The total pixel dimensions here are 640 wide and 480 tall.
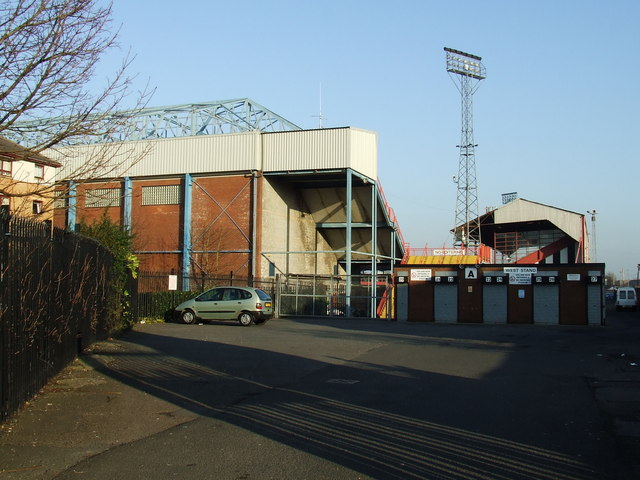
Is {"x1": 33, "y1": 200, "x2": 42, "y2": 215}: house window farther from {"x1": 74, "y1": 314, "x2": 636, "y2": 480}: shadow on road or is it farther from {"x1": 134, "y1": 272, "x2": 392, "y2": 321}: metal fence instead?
{"x1": 134, "y1": 272, "x2": 392, "y2": 321}: metal fence

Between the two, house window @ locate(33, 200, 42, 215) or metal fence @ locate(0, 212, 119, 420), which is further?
house window @ locate(33, 200, 42, 215)

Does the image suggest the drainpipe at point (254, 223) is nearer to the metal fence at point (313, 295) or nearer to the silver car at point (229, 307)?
the metal fence at point (313, 295)

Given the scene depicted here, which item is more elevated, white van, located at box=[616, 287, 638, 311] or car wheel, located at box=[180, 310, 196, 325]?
car wheel, located at box=[180, 310, 196, 325]

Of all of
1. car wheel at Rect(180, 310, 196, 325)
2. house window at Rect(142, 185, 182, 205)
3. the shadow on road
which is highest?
house window at Rect(142, 185, 182, 205)

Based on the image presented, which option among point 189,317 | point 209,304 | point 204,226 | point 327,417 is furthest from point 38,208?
→ point 204,226

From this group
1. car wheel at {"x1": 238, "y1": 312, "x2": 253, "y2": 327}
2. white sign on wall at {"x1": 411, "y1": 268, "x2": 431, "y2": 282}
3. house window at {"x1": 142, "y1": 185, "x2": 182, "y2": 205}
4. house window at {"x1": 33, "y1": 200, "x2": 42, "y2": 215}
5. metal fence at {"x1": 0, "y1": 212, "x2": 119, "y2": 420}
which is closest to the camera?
metal fence at {"x1": 0, "y1": 212, "x2": 119, "y2": 420}

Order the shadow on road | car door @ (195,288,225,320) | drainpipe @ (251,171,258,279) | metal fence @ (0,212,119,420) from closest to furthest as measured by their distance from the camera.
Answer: the shadow on road
metal fence @ (0,212,119,420)
car door @ (195,288,225,320)
drainpipe @ (251,171,258,279)

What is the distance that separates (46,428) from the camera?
7.69m

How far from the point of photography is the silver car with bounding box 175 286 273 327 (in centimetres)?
2581

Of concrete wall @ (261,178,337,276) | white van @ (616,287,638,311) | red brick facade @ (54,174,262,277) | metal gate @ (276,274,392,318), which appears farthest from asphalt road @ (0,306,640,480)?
white van @ (616,287,638,311)

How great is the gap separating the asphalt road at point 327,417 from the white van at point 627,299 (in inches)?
1621

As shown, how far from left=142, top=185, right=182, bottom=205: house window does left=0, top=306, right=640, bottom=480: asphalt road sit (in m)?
26.2

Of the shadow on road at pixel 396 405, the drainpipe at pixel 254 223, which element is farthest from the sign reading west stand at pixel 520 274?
the drainpipe at pixel 254 223

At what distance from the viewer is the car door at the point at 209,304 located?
86.1 feet
